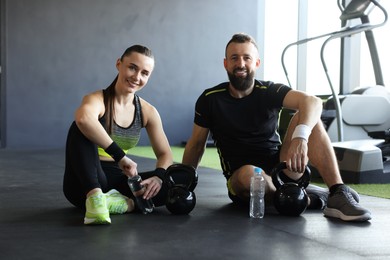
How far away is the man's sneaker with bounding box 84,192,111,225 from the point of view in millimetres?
2297

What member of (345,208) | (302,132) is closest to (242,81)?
(302,132)

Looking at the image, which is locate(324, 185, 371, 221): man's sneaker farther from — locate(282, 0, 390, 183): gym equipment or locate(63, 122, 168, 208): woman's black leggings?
locate(282, 0, 390, 183): gym equipment

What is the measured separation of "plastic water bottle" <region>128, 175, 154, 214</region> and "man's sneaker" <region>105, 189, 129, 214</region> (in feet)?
0.20

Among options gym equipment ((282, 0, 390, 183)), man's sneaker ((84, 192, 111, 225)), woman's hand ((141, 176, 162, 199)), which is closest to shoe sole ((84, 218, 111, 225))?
man's sneaker ((84, 192, 111, 225))

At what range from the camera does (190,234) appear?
2172mm

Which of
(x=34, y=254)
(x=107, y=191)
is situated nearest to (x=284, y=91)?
(x=107, y=191)

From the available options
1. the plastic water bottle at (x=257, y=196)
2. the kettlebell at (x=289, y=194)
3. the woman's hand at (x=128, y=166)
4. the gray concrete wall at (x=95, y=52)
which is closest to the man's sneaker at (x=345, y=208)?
the kettlebell at (x=289, y=194)

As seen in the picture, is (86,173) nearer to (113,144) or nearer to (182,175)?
(113,144)

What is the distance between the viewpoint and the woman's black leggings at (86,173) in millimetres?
2350

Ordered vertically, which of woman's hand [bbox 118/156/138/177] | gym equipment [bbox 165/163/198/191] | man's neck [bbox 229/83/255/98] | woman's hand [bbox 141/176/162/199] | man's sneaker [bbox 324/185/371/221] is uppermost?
man's neck [bbox 229/83/255/98]

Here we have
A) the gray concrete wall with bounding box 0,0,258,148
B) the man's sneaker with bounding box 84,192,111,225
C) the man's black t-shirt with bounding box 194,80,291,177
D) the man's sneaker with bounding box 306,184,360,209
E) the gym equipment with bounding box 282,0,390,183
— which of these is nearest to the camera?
the man's sneaker with bounding box 84,192,111,225

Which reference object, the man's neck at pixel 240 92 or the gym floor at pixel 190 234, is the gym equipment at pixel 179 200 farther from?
the man's neck at pixel 240 92

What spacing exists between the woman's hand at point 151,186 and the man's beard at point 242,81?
548 mm

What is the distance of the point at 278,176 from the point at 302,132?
0.27 meters
